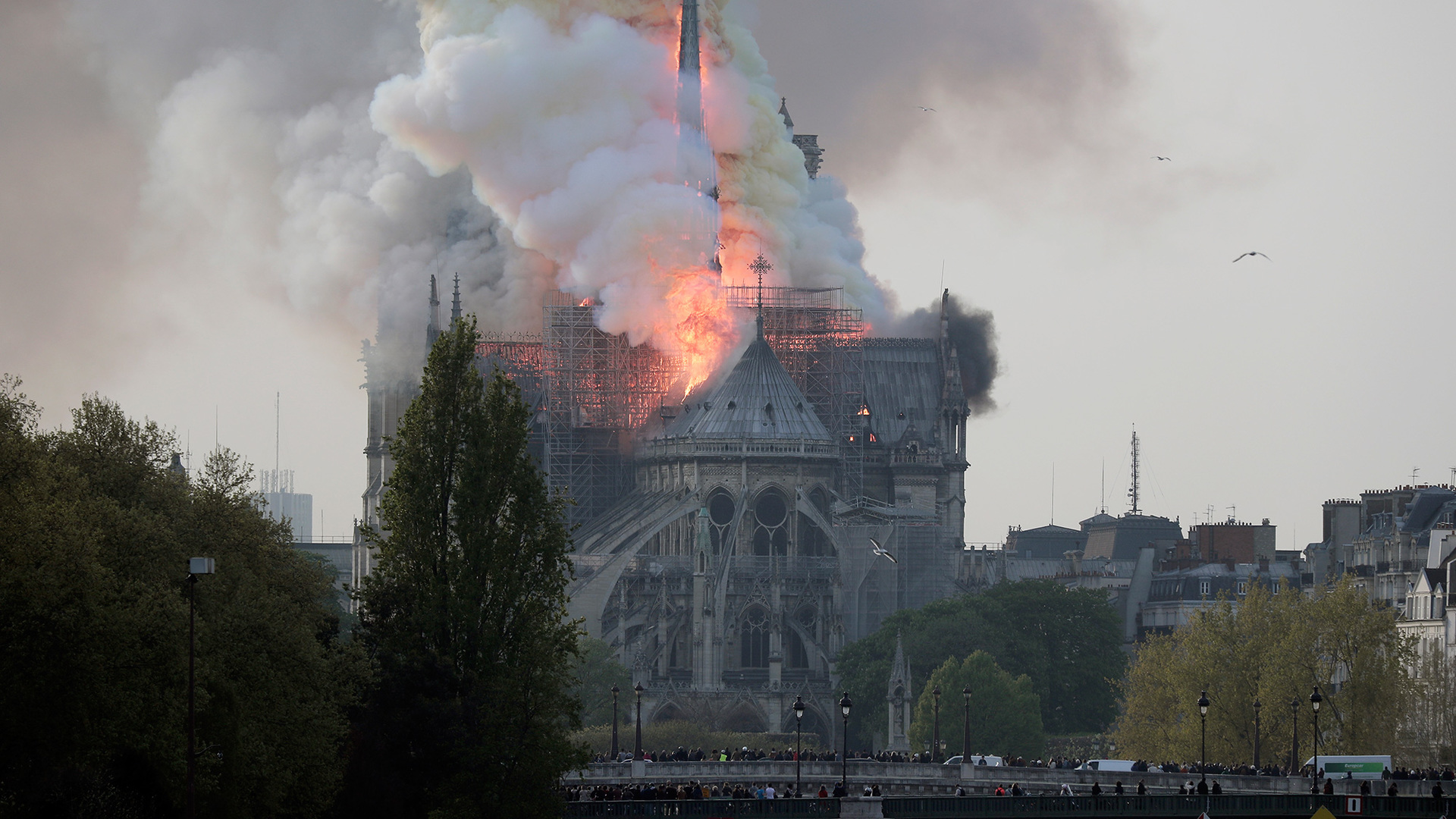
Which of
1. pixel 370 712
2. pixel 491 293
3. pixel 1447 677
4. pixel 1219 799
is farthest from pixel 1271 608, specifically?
pixel 491 293

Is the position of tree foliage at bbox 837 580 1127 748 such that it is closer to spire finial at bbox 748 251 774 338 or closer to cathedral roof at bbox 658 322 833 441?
cathedral roof at bbox 658 322 833 441

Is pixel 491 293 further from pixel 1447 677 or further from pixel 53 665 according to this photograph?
pixel 53 665

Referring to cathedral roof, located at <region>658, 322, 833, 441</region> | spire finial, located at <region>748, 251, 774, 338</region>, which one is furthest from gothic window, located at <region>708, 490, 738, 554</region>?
spire finial, located at <region>748, 251, 774, 338</region>

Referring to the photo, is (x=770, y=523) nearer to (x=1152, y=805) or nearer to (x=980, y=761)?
(x=980, y=761)

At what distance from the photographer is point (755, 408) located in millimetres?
125875

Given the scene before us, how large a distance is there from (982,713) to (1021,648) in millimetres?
12032

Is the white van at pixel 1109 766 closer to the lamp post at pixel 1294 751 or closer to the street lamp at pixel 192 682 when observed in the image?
the lamp post at pixel 1294 751

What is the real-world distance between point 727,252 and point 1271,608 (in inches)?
1889

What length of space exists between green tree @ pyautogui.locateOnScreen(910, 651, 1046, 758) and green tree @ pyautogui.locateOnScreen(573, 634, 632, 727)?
12.4m

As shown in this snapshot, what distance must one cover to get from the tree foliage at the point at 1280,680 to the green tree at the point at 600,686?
72.9 ft

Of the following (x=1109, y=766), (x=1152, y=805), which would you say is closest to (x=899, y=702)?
(x=1109, y=766)

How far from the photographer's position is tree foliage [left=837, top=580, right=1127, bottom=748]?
370 ft

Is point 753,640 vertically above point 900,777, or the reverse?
point 753,640

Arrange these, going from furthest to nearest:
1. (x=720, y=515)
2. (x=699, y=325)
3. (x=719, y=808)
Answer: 1. (x=699, y=325)
2. (x=720, y=515)
3. (x=719, y=808)
